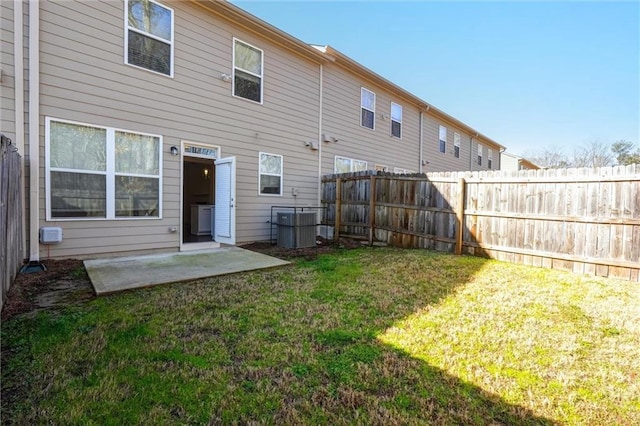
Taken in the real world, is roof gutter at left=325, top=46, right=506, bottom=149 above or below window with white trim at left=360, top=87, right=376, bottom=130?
above

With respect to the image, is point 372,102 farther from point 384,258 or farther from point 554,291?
point 554,291

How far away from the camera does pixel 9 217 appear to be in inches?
141

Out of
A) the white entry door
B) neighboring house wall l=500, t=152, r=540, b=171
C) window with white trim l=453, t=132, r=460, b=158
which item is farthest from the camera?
neighboring house wall l=500, t=152, r=540, b=171

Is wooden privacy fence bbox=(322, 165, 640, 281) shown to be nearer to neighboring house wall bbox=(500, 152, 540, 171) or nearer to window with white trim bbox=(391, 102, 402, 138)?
window with white trim bbox=(391, 102, 402, 138)

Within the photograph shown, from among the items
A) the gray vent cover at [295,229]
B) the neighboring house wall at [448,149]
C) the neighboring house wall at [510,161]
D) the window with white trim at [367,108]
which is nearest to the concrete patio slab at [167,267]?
the gray vent cover at [295,229]

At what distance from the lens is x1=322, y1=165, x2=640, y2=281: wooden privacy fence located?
495 centimetres

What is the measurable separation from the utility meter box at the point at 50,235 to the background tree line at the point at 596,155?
32.9m

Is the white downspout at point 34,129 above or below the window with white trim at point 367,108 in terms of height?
below

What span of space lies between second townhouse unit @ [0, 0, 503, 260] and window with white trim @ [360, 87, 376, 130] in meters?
1.01

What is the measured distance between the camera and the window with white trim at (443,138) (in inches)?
610

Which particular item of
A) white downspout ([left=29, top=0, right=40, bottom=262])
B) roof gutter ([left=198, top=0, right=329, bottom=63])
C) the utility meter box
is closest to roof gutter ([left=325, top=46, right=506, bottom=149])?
roof gutter ([left=198, top=0, right=329, bottom=63])

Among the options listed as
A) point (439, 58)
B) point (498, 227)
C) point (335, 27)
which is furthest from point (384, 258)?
point (439, 58)

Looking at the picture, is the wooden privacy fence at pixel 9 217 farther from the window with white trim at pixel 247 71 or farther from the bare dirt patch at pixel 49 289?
the window with white trim at pixel 247 71

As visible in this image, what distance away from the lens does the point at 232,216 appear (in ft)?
22.7
